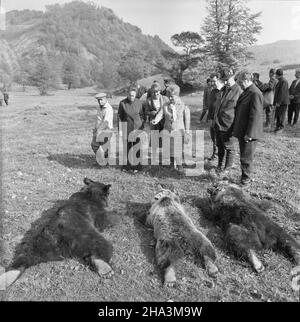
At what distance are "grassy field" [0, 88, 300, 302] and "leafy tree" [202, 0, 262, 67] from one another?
20685 millimetres

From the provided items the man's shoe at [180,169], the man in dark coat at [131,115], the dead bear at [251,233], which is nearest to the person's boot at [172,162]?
the man's shoe at [180,169]

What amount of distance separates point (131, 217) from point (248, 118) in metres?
3.24

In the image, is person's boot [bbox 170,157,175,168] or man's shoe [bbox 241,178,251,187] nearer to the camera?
man's shoe [bbox 241,178,251,187]

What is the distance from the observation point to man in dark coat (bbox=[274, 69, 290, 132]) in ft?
42.3

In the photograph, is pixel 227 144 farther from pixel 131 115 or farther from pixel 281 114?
pixel 281 114

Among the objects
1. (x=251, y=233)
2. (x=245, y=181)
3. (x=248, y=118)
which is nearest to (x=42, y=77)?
(x=245, y=181)

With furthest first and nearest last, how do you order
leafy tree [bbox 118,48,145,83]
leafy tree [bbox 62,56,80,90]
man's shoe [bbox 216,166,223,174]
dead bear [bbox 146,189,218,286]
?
leafy tree [bbox 62,56,80,90], leafy tree [bbox 118,48,145,83], man's shoe [bbox 216,166,223,174], dead bear [bbox 146,189,218,286]

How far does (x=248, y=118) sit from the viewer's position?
7.28 m

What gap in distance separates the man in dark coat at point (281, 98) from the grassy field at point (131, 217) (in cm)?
58

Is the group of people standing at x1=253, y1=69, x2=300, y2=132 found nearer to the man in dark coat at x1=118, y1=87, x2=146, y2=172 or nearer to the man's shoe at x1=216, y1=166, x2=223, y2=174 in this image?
the man's shoe at x1=216, y1=166, x2=223, y2=174

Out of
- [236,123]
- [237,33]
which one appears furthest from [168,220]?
[237,33]

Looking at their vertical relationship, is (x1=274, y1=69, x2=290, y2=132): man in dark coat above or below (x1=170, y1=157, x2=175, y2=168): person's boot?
above

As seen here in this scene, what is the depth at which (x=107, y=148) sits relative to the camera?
9.94 meters

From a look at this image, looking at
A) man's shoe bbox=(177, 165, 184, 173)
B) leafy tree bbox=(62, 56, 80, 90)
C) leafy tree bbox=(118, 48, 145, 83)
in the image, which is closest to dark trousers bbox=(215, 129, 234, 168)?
man's shoe bbox=(177, 165, 184, 173)
